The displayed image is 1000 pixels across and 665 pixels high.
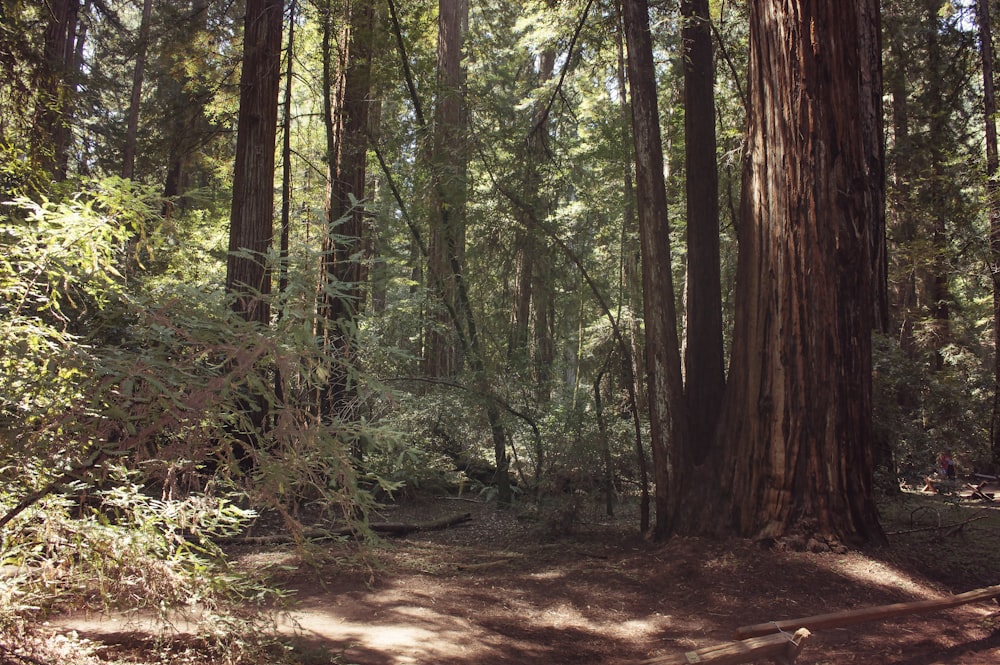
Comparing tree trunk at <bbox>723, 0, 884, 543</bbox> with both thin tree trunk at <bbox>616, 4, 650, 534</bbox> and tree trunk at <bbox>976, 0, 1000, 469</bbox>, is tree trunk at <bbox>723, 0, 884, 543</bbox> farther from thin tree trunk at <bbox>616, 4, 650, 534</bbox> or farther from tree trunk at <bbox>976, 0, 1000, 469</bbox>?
tree trunk at <bbox>976, 0, 1000, 469</bbox>

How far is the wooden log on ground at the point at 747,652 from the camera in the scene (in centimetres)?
363

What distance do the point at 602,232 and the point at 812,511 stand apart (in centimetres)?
1311

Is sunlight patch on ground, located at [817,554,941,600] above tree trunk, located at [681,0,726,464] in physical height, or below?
below

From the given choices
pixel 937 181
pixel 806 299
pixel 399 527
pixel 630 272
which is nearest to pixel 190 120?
pixel 399 527

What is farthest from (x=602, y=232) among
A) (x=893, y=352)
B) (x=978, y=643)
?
(x=978, y=643)

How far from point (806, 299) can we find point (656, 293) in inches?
69.8

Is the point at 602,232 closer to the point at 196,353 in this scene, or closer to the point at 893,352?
the point at 893,352

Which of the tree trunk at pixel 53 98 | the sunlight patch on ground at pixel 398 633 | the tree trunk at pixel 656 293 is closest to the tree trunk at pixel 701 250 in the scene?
the tree trunk at pixel 656 293

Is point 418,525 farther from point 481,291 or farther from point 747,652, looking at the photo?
point 747,652

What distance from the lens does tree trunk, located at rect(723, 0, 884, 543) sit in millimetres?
6875

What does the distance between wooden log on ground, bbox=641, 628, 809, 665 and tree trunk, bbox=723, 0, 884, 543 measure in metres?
3.07

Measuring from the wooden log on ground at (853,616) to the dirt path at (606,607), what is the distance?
0.28 meters

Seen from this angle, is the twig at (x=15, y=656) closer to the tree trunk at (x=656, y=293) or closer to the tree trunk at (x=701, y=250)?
the tree trunk at (x=656, y=293)

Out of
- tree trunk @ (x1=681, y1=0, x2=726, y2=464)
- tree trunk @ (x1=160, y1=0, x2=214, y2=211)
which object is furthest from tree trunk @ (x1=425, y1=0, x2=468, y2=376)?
tree trunk @ (x1=681, y1=0, x2=726, y2=464)
